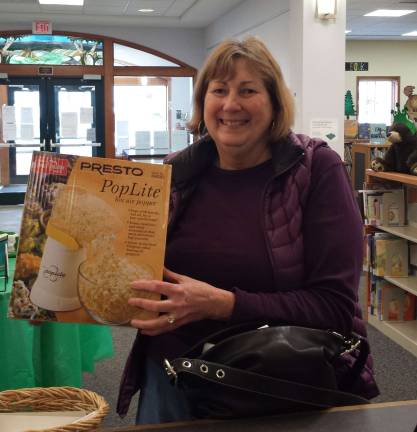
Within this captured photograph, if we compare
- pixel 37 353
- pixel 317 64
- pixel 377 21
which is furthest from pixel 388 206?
pixel 377 21

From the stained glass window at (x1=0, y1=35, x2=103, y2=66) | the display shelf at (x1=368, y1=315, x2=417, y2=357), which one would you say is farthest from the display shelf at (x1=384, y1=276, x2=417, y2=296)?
the stained glass window at (x1=0, y1=35, x2=103, y2=66)

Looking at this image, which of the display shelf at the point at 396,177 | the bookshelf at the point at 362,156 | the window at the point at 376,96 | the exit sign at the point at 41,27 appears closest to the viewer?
the display shelf at the point at 396,177

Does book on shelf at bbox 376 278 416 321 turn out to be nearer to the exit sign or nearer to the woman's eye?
the woman's eye

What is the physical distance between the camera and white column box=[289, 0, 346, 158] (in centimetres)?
630

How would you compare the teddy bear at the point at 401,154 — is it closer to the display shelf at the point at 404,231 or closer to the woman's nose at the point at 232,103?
the display shelf at the point at 404,231

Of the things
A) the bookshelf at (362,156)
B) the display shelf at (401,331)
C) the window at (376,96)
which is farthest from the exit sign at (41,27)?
the display shelf at (401,331)

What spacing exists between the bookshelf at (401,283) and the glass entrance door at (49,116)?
6.95m

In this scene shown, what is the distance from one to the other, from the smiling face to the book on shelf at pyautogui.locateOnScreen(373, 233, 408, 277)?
3.36m

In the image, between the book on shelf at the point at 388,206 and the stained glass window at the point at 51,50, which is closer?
the book on shelf at the point at 388,206

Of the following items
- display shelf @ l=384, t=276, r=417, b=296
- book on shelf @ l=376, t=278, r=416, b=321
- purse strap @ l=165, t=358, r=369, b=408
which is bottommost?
book on shelf @ l=376, t=278, r=416, b=321

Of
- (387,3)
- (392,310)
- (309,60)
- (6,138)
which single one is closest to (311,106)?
(309,60)

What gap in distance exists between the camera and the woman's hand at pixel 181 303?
1.23 meters

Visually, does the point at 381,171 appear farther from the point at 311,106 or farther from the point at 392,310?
the point at 311,106

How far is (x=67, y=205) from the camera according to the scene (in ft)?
4.03
